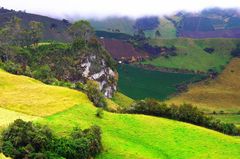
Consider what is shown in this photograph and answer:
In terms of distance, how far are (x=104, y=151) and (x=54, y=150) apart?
28.3ft

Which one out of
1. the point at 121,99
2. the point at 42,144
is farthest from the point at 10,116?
the point at 121,99

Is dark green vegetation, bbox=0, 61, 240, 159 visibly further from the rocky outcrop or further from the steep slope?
the rocky outcrop

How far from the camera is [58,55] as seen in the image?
176 metres

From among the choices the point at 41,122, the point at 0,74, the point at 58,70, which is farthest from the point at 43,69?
the point at 41,122

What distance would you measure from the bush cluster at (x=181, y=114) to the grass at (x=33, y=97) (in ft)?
38.9

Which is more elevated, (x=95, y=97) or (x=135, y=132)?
(x=95, y=97)

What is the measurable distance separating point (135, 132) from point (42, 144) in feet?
75.3

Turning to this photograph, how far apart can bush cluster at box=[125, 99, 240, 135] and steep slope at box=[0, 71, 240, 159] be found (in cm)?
407

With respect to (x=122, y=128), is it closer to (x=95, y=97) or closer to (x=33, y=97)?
(x=95, y=97)

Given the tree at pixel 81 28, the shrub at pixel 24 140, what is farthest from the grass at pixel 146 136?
the tree at pixel 81 28

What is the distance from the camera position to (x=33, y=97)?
91.2 metres

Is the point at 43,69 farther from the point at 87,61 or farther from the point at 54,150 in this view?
the point at 54,150

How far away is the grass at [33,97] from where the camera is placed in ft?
273

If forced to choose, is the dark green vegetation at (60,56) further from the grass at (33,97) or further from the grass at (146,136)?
the grass at (146,136)
